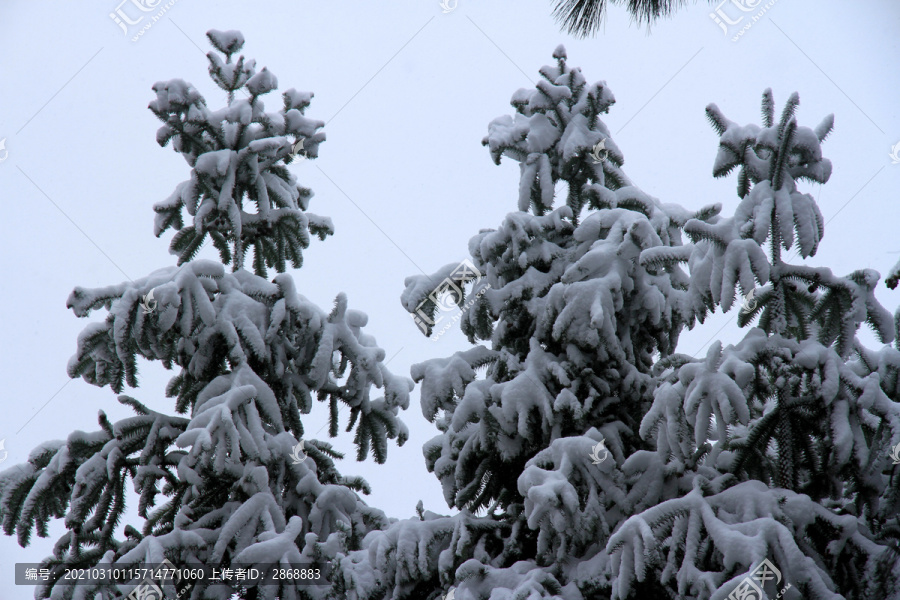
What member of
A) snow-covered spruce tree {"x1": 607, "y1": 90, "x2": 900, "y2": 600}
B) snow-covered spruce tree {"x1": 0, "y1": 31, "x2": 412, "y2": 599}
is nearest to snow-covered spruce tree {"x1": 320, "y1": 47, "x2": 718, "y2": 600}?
snow-covered spruce tree {"x1": 607, "y1": 90, "x2": 900, "y2": 600}

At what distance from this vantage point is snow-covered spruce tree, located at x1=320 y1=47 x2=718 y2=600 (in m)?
4.34

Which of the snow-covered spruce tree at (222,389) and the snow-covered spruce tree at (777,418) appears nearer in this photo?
A: the snow-covered spruce tree at (777,418)

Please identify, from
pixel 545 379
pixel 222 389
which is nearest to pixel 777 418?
pixel 545 379

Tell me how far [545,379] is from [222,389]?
7.77 ft

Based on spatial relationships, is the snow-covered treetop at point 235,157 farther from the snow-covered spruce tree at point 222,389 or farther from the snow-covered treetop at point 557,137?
the snow-covered treetop at point 557,137

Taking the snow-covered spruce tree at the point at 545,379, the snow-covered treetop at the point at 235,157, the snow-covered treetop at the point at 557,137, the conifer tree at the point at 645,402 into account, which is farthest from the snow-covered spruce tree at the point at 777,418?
the snow-covered treetop at the point at 235,157

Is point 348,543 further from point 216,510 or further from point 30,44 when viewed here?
point 30,44

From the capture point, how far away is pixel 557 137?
18.3 feet

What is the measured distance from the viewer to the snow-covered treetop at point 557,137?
18.0ft

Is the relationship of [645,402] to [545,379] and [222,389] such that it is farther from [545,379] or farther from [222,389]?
[222,389]

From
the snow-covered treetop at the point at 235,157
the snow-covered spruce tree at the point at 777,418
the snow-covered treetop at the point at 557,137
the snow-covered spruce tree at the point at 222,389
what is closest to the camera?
the snow-covered spruce tree at the point at 777,418

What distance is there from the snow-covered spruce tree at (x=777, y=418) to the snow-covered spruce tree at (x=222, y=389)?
93.1 inches

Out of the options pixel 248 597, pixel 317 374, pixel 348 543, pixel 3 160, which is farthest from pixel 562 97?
pixel 3 160

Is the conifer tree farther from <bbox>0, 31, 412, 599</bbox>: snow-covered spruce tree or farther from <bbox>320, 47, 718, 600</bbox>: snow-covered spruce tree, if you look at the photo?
<bbox>0, 31, 412, 599</bbox>: snow-covered spruce tree
